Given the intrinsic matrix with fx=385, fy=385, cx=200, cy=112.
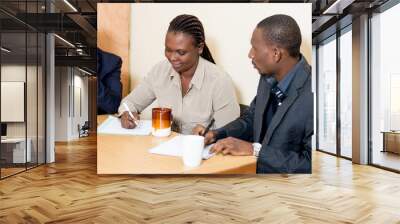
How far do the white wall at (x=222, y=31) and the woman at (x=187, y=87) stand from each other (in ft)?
0.26

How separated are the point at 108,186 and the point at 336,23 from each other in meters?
4.74

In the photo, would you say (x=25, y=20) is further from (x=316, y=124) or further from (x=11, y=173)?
(x=316, y=124)

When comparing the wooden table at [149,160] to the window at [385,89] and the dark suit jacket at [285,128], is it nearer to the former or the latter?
the dark suit jacket at [285,128]

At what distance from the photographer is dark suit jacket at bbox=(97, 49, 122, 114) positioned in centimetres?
423

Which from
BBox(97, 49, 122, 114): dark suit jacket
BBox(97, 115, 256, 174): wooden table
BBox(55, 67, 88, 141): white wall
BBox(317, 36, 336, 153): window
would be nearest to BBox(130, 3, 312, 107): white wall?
BBox(97, 49, 122, 114): dark suit jacket

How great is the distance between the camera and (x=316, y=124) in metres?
8.63

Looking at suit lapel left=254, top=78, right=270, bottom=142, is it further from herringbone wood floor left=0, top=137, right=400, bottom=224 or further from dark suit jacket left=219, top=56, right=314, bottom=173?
herringbone wood floor left=0, top=137, right=400, bottom=224

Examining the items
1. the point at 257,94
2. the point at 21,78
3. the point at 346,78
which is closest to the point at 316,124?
the point at 346,78

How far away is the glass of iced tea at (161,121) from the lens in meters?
4.16

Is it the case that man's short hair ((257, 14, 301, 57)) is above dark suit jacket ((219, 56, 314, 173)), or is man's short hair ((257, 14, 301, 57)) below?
above

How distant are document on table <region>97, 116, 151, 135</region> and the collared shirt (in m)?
0.17

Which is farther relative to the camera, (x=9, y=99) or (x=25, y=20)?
(x=9, y=99)

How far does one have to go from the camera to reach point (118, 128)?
4.27m

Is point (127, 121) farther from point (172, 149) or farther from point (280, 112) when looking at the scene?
point (280, 112)
